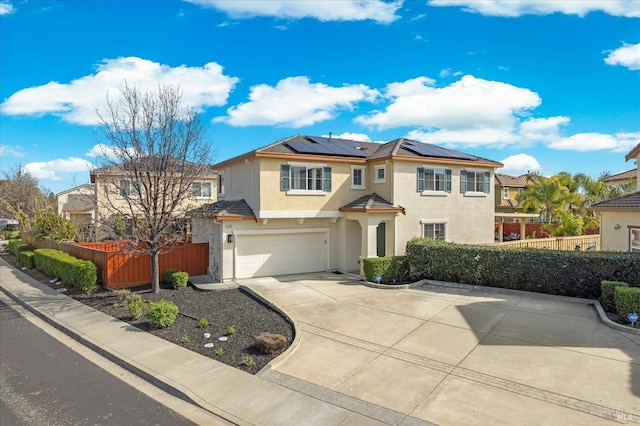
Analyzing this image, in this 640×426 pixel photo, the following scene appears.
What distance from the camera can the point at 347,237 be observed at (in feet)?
63.9

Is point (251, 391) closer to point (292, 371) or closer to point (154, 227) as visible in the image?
point (292, 371)

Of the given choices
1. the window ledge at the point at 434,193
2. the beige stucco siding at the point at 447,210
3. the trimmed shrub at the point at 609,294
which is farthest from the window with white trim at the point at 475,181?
the trimmed shrub at the point at 609,294

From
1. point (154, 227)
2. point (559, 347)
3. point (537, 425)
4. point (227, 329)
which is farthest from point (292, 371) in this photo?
point (154, 227)

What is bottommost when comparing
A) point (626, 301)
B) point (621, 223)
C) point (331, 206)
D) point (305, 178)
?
point (626, 301)

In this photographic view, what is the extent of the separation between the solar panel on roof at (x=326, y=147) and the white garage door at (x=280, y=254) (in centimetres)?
403

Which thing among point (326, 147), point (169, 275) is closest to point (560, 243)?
point (326, 147)

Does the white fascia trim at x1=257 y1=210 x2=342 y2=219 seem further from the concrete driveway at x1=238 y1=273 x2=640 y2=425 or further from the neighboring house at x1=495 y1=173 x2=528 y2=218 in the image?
the neighboring house at x1=495 y1=173 x2=528 y2=218

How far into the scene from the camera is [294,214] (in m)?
18.0

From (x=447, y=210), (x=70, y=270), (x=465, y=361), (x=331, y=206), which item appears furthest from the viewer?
(x=447, y=210)

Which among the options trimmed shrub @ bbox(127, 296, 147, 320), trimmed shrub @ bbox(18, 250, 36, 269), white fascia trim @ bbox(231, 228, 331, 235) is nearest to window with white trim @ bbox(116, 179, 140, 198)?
white fascia trim @ bbox(231, 228, 331, 235)

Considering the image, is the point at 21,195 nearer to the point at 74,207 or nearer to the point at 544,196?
the point at 74,207

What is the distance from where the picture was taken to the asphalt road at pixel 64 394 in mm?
6617

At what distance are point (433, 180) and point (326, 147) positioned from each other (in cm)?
578

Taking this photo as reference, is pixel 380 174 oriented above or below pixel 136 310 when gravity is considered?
above
